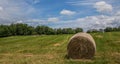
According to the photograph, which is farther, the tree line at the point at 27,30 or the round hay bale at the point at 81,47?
the tree line at the point at 27,30

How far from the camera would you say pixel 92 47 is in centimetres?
1762

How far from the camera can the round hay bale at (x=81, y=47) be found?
1756 centimetres

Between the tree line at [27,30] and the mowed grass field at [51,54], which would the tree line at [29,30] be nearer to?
the tree line at [27,30]

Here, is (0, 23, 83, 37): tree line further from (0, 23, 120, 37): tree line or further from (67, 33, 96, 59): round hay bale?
(67, 33, 96, 59): round hay bale

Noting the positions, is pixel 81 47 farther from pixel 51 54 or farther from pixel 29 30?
pixel 29 30

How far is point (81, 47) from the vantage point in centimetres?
1800

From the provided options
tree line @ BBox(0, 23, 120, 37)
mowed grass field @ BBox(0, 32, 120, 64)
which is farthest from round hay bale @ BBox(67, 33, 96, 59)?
tree line @ BBox(0, 23, 120, 37)

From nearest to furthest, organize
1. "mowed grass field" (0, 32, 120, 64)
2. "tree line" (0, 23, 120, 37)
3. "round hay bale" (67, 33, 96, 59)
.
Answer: "mowed grass field" (0, 32, 120, 64)
"round hay bale" (67, 33, 96, 59)
"tree line" (0, 23, 120, 37)

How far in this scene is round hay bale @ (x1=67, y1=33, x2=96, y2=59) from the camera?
17.6m

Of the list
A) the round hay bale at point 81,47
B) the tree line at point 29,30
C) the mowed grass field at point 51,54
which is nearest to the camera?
the mowed grass field at point 51,54

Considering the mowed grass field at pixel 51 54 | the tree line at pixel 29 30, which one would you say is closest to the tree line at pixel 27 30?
the tree line at pixel 29 30

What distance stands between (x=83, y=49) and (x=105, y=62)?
3369 millimetres

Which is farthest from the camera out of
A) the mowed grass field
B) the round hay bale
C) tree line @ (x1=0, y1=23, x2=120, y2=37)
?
tree line @ (x1=0, y1=23, x2=120, y2=37)

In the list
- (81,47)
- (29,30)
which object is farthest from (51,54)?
(29,30)
